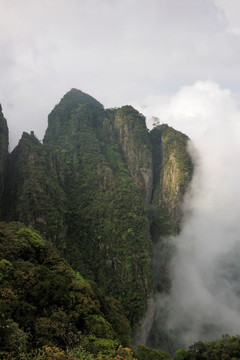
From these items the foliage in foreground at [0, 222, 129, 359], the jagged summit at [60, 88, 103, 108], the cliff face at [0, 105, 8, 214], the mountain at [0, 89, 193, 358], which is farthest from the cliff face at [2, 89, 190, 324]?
the foliage in foreground at [0, 222, 129, 359]

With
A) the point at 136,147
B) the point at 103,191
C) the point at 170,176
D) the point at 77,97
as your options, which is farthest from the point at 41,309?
the point at 77,97

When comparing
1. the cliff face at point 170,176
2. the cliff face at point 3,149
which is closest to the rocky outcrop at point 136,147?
the cliff face at point 170,176

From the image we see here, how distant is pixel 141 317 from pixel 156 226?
33995 mm

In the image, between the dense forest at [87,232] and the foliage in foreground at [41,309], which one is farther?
the dense forest at [87,232]

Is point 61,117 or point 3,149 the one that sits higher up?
point 61,117

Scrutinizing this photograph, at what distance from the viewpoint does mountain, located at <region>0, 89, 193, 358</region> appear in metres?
51.3

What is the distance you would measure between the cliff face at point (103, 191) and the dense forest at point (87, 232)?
28 cm

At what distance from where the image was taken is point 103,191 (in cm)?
6831

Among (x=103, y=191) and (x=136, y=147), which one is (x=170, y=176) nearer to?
(x=136, y=147)

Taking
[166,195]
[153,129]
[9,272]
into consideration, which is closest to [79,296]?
[9,272]

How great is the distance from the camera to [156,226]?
255 ft

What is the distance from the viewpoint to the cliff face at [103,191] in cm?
5138

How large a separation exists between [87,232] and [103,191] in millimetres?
13088

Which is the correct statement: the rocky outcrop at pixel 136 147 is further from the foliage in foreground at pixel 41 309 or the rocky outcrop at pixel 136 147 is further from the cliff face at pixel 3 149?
the foliage in foreground at pixel 41 309
